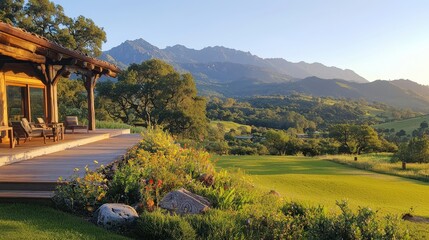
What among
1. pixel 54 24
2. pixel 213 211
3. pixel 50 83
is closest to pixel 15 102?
pixel 50 83

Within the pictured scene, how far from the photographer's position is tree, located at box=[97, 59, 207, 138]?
33.3m

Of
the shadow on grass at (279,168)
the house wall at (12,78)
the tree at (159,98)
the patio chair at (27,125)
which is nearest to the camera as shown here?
the patio chair at (27,125)

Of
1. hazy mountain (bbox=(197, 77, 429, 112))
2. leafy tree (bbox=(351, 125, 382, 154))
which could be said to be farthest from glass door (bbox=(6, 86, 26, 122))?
hazy mountain (bbox=(197, 77, 429, 112))

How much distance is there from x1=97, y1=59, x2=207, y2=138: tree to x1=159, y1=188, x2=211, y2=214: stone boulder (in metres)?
27.2

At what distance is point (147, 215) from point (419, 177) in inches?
783

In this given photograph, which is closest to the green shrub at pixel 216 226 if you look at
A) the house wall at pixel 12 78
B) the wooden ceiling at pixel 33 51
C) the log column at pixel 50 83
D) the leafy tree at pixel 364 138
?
the wooden ceiling at pixel 33 51

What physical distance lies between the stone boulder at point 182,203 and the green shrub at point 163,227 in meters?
0.45

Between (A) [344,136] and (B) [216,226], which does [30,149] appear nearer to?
(B) [216,226]

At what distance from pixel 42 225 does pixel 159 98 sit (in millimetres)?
30248

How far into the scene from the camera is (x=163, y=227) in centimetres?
448

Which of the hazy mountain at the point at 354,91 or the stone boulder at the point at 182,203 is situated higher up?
the hazy mountain at the point at 354,91

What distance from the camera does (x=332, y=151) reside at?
43000mm

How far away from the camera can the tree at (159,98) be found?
3331cm

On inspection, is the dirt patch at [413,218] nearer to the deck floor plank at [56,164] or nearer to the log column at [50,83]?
the deck floor plank at [56,164]
